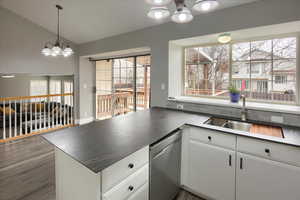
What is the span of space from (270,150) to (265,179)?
288 mm

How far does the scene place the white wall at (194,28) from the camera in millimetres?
1938

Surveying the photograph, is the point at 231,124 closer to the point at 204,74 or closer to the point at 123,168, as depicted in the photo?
the point at 204,74

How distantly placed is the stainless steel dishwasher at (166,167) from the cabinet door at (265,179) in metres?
0.64

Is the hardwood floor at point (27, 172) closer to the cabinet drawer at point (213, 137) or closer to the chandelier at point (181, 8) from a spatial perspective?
the cabinet drawer at point (213, 137)

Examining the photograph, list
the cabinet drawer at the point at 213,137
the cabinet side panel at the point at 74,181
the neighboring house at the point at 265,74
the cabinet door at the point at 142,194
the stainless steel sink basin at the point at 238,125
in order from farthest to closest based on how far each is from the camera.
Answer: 1. the neighboring house at the point at 265,74
2. the stainless steel sink basin at the point at 238,125
3. the cabinet drawer at the point at 213,137
4. the cabinet door at the point at 142,194
5. the cabinet side panel at the point at 74,181

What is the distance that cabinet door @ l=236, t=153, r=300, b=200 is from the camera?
1.41 meters

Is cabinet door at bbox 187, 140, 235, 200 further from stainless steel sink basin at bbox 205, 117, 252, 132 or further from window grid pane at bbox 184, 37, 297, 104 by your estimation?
window grid pane at bbox 184, 37, 297, 104

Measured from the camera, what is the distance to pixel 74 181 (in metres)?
1.25

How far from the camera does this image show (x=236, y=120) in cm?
217

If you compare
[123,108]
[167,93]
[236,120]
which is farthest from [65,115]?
[236,120]

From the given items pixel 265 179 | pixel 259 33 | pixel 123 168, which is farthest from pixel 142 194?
pixel 259 33

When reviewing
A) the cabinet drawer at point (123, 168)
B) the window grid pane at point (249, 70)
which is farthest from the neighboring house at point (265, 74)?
the cabinet drawer at point (123, 168)

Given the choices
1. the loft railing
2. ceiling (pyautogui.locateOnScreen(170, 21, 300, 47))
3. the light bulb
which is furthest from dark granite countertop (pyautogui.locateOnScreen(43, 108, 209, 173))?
the loft railing

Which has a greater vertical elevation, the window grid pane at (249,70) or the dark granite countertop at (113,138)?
the window grid pane at (249,70)
